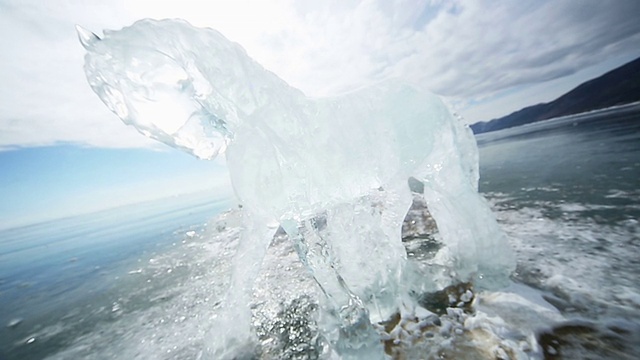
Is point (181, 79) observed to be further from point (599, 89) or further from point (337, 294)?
point (599, 89)

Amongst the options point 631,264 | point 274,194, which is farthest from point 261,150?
point 631,264

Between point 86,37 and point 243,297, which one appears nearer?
point 86,37

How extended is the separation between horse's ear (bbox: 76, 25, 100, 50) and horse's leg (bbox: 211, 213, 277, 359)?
3040 millimetres

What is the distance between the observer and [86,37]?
3004mm

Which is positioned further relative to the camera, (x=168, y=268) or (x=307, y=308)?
(x=168, y=268)

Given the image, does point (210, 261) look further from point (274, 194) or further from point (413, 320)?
point (413, 320)

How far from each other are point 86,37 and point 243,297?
4.27m

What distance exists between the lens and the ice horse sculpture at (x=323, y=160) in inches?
131

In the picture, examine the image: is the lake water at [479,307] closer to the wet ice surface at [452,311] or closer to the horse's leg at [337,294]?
the wet ice surface at [452,311]

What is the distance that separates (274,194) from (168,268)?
312 inches

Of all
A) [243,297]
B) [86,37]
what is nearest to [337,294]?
[243,297]

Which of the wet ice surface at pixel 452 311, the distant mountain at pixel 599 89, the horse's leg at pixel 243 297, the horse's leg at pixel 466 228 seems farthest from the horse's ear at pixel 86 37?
the distant mountain at pixel 599 89

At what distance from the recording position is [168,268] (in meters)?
9.00

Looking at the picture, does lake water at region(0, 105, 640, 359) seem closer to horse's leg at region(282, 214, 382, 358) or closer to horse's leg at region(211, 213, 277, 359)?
horse's leg at region(211, 213, 277, 359)
